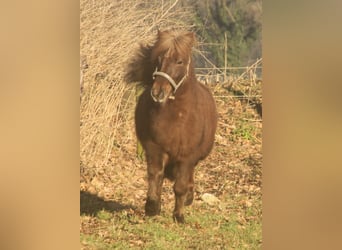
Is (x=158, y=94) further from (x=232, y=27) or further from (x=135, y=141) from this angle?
(x=232, y=27)

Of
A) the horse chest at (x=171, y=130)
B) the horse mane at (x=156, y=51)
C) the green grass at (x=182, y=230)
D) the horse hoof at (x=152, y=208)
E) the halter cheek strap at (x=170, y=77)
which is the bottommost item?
the green grass at (x=182, y=230)

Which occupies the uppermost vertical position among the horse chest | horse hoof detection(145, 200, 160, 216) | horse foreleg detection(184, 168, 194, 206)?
the horse chest

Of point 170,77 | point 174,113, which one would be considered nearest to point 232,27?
point 170,77

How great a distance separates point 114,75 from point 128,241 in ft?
2.54

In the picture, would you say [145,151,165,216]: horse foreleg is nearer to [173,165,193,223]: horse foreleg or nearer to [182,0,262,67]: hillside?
[173,165,193,223]: horse foreleg

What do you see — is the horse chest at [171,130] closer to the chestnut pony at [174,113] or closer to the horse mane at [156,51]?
the chestnut pony at [174,113]

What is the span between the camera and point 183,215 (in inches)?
86.4

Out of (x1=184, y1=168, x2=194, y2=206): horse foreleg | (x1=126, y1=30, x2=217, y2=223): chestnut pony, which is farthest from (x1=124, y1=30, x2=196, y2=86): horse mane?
(x1=184, y1=168, x2=194, y2=206): horse foreleg

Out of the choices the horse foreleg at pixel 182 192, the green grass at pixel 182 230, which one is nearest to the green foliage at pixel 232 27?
the horse foreleg at pixel 182 192

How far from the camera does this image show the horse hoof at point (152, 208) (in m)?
2.21

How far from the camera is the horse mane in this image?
7.19ft

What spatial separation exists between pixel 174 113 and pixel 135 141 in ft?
0.74
